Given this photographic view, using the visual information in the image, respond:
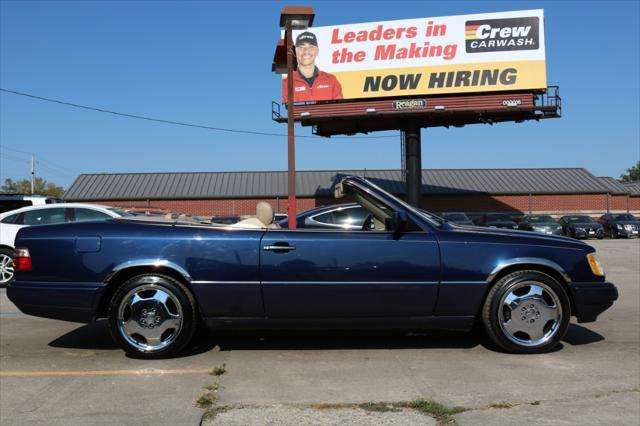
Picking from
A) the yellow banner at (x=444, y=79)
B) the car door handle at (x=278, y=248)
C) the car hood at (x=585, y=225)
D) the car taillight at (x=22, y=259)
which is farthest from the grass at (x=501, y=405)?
the car hood at (x=585, y=225)

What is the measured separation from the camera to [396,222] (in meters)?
4.39

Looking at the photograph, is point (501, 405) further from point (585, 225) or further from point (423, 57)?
point (585, 225)

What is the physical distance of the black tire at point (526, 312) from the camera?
4457 mm

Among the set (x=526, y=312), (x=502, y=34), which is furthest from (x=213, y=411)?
(x=502, y=34)

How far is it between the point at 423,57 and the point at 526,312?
Result: 25.8m

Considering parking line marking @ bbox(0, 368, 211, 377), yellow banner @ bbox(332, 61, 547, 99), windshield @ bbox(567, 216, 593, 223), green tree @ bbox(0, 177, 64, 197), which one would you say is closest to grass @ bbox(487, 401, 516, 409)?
parking line marking @ bbox(0, 368, 211, 377)

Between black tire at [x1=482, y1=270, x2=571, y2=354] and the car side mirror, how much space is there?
959 millimetres

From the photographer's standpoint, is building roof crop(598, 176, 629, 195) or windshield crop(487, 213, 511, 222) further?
building roof crop(598, 176, 629, 195)

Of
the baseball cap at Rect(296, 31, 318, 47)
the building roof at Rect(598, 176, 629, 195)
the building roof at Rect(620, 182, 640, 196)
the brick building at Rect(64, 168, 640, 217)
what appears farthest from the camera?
the building roof at Rect(620, 182, 640, 196)

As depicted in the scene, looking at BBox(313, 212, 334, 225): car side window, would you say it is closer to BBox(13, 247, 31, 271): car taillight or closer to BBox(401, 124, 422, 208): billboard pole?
BBox(13, 247, 31, 271): car taillight

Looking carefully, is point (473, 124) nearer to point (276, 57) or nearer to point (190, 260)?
point (276, 57)

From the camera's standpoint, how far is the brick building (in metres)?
40.2

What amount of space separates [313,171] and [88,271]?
128ft

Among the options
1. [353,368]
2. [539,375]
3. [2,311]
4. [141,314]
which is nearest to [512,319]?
[539,375]
